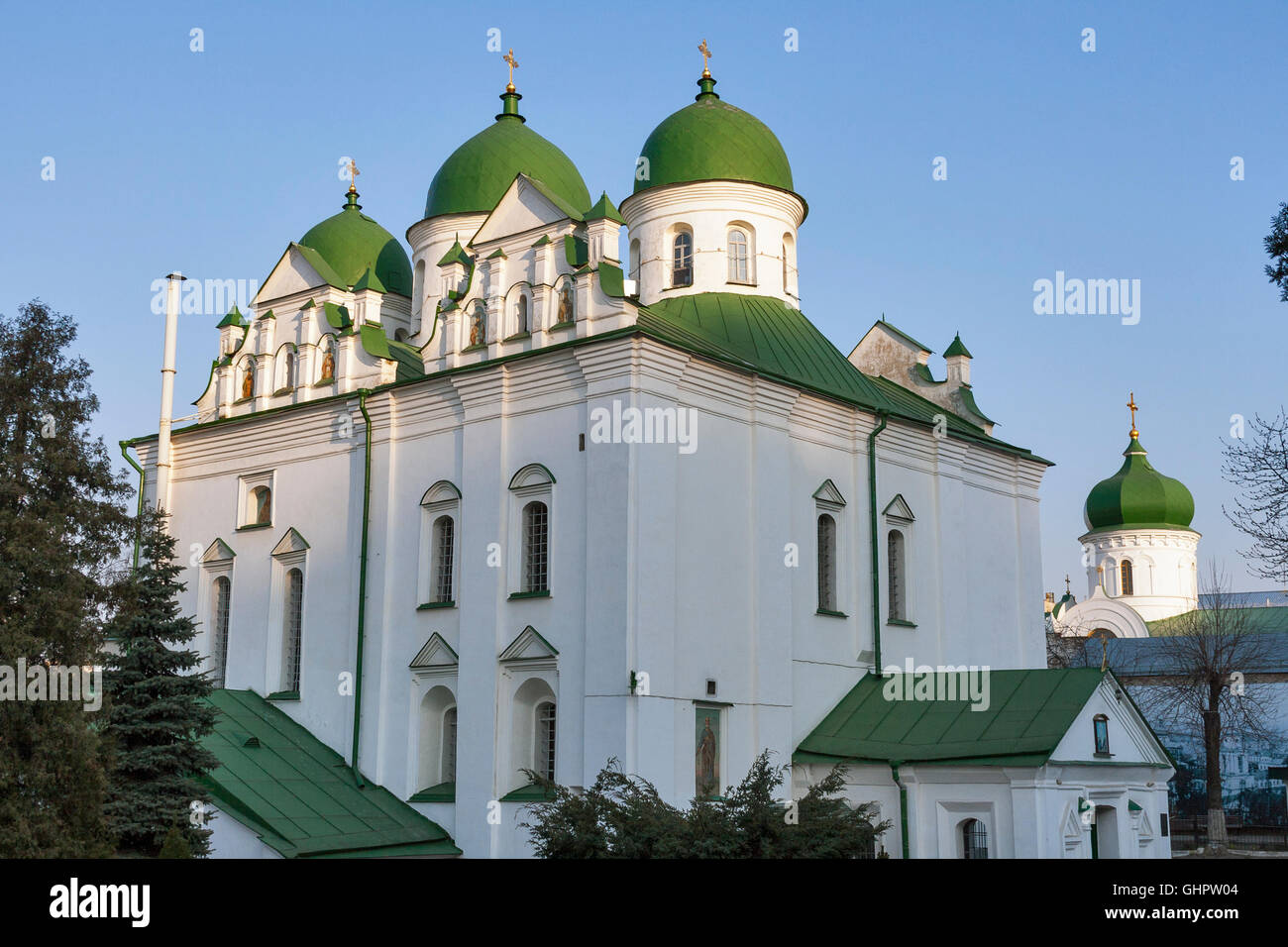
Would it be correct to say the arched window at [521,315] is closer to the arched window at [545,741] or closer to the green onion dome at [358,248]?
the arched window at [545,741]

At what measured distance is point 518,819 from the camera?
19.5 metres

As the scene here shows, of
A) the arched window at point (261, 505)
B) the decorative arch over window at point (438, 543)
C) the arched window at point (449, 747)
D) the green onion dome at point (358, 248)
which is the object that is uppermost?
the green onion dome at point (358, 248)

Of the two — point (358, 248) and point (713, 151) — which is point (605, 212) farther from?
point (358, 248)

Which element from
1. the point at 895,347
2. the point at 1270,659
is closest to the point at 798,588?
the point at 895,347

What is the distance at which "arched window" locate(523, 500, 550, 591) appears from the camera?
2028 centimetres

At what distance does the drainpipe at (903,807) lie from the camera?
20.3m

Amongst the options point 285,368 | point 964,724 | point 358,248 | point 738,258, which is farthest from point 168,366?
point 964,724

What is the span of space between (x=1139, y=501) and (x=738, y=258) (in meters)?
33.9

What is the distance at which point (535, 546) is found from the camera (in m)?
20.5

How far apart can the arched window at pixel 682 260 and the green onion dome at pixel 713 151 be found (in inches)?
44.1

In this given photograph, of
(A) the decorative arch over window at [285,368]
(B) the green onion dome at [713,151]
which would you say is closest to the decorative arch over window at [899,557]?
A: (B) the green onion dome at [713,151]

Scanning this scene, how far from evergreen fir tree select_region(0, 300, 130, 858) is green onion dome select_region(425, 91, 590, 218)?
45.4ft

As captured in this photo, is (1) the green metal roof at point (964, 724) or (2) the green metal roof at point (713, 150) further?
(2) the green metal roof at point (713, 150)
